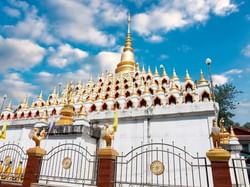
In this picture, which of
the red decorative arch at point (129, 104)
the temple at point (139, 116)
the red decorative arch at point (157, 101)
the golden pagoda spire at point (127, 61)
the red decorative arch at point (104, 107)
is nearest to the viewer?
the temple at point (139, 116)

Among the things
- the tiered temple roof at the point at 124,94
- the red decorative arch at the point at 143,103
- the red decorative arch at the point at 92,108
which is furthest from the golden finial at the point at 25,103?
the red decorative arch at the point at 143,103

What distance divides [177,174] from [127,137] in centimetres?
473

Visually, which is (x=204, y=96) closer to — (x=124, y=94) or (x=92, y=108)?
(x=124, y=94)

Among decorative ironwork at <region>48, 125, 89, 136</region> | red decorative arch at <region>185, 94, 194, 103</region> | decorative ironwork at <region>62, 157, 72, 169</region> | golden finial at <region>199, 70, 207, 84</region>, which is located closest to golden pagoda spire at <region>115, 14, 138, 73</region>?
golden finial at <region>199, 70, 207, 84</region>

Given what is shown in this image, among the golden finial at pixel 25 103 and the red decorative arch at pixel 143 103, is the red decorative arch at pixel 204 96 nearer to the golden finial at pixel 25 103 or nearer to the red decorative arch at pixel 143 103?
the red decorative arch at pixel 143 103

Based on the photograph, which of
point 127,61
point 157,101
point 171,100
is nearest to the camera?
point 171,100

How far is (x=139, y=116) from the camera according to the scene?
1598cm

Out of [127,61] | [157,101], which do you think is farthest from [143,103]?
[127,61]

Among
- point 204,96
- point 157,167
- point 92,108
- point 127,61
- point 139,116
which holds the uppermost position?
point 127,61

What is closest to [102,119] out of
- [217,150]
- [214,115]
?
[214,115]

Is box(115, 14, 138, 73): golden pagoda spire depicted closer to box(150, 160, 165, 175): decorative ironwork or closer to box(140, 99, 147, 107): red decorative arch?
box(140, 99, 147, 107): red decorative arch

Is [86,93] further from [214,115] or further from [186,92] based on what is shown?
[214,115]

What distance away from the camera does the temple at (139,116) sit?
14.1 meters

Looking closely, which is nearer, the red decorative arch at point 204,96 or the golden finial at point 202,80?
the red decorative arch at point 204,96
